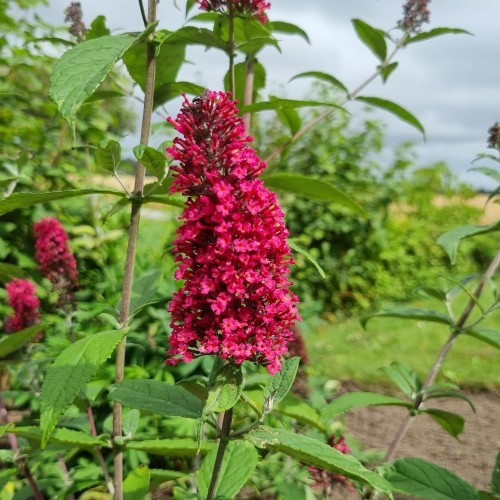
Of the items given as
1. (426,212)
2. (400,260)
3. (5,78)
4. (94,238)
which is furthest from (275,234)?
(426,212)

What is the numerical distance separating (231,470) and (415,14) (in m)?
1.84

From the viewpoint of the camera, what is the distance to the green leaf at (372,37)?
1.96 meters

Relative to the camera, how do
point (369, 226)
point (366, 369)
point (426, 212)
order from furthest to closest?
point (426, 212), point (369, 226), point (366, 369)

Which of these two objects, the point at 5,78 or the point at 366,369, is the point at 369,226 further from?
the point at 5,78

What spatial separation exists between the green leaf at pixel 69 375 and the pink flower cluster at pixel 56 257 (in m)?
1.11

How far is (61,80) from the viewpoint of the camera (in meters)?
1.00

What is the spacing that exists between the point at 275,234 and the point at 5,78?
11.1ft

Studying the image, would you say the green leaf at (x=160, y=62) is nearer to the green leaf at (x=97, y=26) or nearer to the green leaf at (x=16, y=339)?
the green leaf at (x=97, y=26)

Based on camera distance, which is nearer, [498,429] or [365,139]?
[498,429]

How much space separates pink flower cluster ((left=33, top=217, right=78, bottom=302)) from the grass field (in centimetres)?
257

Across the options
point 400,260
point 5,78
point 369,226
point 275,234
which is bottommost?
point 400,260

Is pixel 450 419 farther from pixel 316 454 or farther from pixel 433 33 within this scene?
pixel 433 33

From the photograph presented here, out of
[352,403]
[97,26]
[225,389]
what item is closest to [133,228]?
[225,389]

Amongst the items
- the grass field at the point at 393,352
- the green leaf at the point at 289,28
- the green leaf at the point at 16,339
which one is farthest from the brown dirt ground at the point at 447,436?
the green leaf at the point at 289,28
